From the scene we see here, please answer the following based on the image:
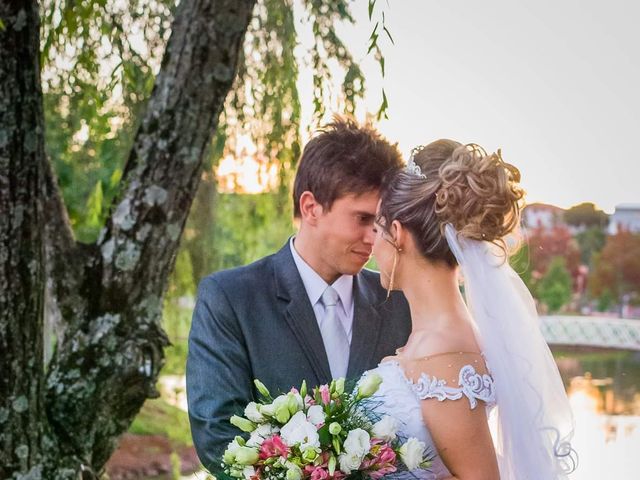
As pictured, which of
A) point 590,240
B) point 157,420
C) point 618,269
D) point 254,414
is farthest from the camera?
point 590,240

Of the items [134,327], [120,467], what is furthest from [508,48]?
[134,327]

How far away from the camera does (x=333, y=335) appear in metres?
2.79

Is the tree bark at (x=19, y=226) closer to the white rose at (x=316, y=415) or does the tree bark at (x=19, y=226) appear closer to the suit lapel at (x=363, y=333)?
the suit lapel at (x=363, y=333)

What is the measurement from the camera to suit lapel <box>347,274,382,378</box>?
272 cm

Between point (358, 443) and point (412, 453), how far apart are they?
137 mm

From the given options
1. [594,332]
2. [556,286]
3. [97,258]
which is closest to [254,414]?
[97,258]

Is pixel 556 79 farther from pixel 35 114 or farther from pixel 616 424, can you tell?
pixel 35 114

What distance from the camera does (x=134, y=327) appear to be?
3.94 metres

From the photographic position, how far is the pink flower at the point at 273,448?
6.52 ft

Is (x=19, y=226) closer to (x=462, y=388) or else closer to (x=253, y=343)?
(x=253, y=343)

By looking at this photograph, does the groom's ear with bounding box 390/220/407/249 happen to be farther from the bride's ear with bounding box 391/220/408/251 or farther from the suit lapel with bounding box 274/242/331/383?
the suit lapel with bounding box 274/242/331/383

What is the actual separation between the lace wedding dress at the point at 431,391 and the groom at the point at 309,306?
0.40m

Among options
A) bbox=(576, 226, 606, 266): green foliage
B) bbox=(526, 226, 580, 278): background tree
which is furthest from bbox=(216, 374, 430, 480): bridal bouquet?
bbox=(576, 226, 606, 266): green foliage

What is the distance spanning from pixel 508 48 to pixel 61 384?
1038 centimetres
